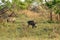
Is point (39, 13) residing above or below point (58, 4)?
below

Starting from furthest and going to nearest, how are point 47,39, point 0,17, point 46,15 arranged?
point 46,15 → point 0,17 → point 47,39

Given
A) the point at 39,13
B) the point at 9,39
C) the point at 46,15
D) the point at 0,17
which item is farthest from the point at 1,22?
the point at 39,13

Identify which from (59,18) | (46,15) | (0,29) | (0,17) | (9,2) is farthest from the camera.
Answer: (46,15)

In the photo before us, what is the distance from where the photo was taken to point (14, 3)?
12594mm

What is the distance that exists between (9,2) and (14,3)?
1.93ft

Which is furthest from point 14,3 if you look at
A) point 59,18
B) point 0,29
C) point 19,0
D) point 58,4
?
point 59,18

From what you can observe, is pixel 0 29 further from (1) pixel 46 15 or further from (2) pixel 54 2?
(1) pixel 46 15

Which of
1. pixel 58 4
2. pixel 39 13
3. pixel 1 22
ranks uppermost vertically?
pixel 58 4

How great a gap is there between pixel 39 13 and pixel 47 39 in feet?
50.4

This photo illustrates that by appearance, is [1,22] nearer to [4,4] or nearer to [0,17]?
[0,17]

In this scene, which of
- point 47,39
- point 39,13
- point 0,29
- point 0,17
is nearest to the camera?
point 47,39

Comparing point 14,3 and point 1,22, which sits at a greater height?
point 14,3

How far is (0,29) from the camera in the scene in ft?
46.5

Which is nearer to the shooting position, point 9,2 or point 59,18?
point 9,2
